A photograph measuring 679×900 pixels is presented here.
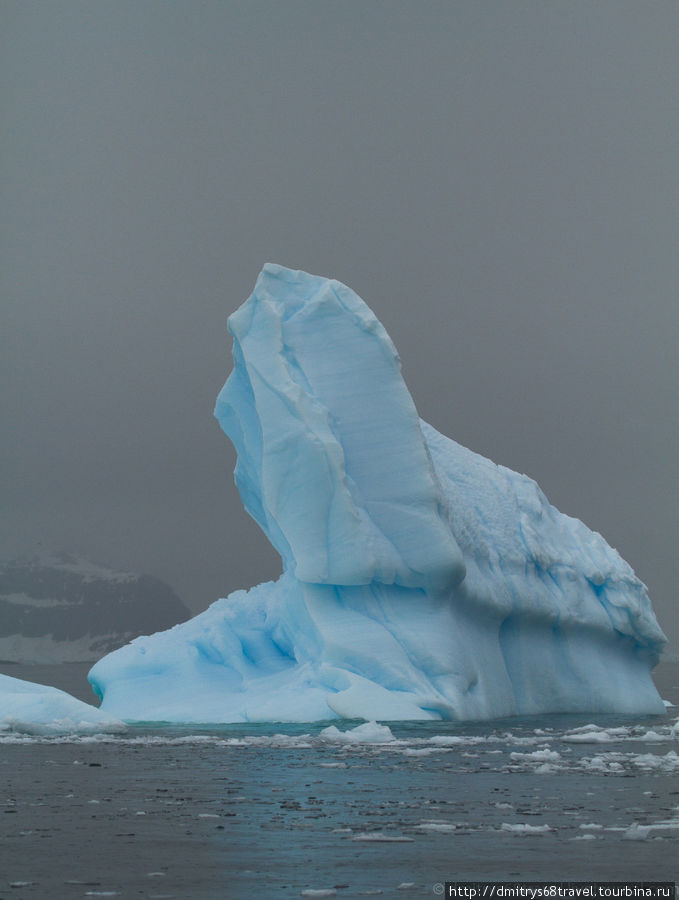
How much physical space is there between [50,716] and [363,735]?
4.20m

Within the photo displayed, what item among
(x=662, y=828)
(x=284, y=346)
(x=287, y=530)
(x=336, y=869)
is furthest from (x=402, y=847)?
(x=284, y=346)

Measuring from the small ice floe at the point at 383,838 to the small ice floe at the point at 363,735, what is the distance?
20.9 feet

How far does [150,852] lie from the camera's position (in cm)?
661

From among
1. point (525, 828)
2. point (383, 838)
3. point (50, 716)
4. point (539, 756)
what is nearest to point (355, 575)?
point (50, 716)

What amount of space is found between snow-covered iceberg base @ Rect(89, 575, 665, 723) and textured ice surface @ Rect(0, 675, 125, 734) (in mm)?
2187

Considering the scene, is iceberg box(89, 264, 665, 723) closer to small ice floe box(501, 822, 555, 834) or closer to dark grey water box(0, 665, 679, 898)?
dark grey water box(0, 665, 679, 898)

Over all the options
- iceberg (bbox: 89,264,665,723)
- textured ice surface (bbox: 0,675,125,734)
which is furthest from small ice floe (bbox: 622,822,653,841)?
textured ice surface (bbox: 0,675,125,734)

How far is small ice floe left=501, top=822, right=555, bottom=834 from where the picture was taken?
23.6 ft

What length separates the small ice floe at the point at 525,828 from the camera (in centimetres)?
721

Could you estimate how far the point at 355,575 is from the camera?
17297mm

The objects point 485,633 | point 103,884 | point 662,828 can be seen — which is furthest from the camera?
point 485,633

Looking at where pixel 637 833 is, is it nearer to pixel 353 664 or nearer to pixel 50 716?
pixel 50 716

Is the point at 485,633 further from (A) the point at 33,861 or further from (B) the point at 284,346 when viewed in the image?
(A) the point at 33,861

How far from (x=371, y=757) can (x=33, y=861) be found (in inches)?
234
